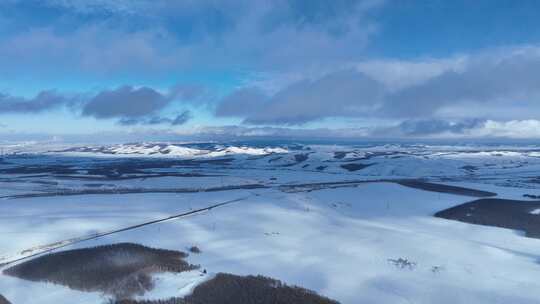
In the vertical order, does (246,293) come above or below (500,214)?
above

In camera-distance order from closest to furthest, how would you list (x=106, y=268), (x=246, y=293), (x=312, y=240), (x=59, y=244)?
(x=246, y=293) → (x=106, y=268) → (x=59, y=244) → (x=312, y=240)

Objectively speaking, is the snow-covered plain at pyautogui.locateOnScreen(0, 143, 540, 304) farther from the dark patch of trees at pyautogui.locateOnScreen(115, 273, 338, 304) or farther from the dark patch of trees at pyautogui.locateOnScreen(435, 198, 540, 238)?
the dark patch of trees at pyautogui.locateOnScreen(435, 198, 540, 238)

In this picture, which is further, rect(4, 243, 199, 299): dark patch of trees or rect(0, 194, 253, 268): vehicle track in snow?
rect(0, 194, 253, 268): vehicle track in snow

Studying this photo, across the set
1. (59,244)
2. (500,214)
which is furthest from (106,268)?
(500,214)

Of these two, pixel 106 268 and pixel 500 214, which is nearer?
pixel 106 268

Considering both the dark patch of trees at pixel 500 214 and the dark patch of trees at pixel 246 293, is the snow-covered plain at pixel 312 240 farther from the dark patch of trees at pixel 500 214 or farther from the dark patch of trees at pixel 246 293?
the dark patch of trees at pixel 500 214

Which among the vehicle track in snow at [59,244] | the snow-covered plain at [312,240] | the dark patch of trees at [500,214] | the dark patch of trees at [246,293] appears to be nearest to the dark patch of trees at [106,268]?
the snow-covered plain at [312,240]

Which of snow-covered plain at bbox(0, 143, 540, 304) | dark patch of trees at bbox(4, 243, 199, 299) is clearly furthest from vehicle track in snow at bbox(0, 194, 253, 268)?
dark patch of trees at bbox(4, 243, 199, 299)

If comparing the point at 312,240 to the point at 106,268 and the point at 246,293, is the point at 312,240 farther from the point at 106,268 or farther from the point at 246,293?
the point at 106,268

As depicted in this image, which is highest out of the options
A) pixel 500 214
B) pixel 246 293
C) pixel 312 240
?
pixel 312 240

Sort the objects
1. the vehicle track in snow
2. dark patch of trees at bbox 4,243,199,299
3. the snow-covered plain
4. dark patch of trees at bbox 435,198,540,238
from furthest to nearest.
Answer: dark patch of trees at bbox 435,198,540,238
the vehicle track in snow
dark patch of trees at bbox 4,243,199,299
the snow-covered plain

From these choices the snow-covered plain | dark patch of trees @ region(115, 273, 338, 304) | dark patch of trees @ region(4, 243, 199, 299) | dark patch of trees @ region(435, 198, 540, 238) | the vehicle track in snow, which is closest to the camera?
dark patch of trees @ region(115, 273, 338, 304)
